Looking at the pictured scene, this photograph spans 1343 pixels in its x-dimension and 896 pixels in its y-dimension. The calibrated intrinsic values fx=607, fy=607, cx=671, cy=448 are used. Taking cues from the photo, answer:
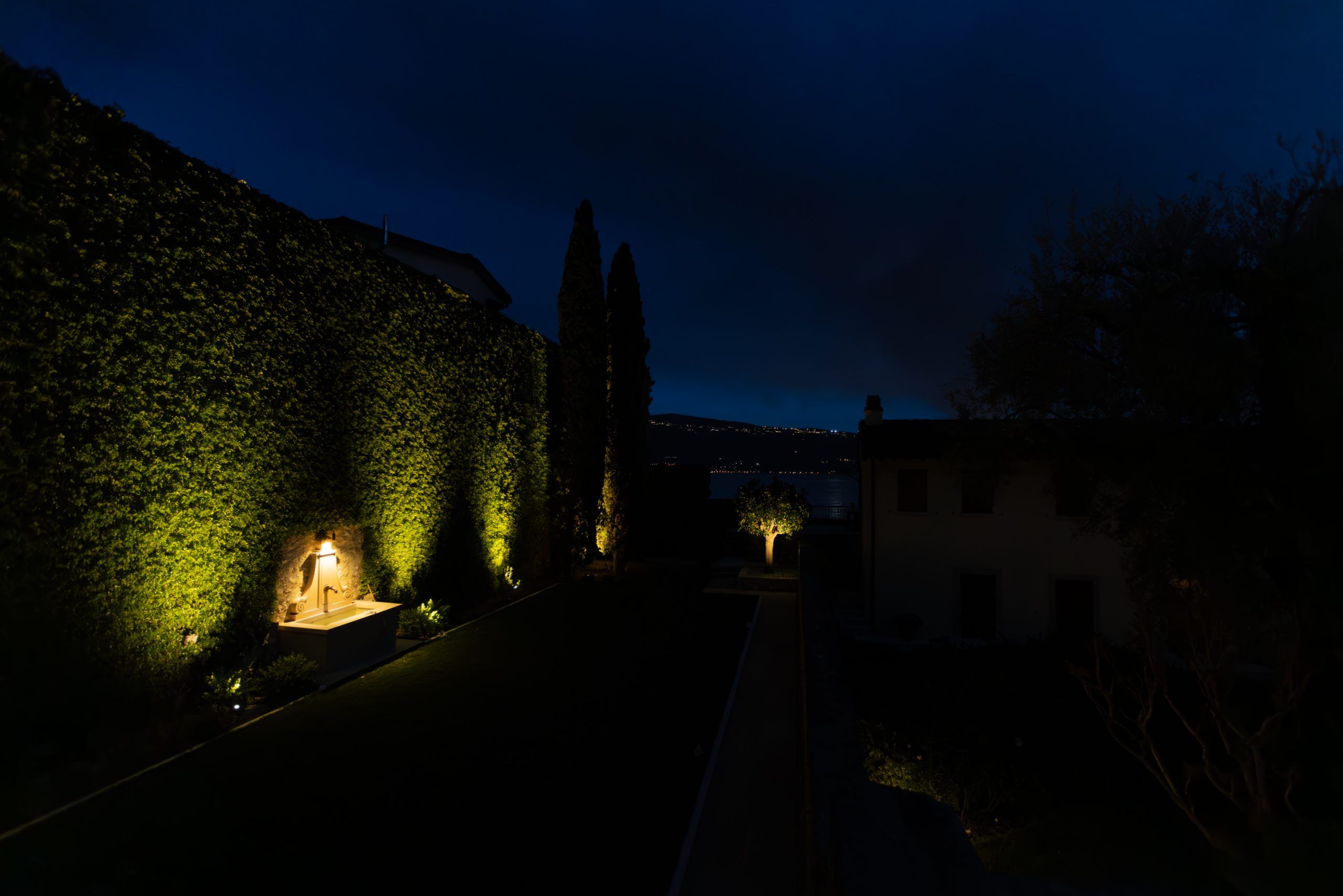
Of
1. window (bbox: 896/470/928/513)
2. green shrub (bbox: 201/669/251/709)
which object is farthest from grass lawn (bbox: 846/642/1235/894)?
green shrub (bbox: 201/669/251/709)

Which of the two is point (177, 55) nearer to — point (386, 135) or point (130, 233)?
point (130, 233)

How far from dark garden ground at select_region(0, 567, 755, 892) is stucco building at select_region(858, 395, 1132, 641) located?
22.4ft

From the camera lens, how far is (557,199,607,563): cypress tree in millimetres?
13992

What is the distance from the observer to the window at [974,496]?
1234 centimetres

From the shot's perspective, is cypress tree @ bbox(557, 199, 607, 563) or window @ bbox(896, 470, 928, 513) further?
cypress tree @ bbox(557, 199, 607, 563)

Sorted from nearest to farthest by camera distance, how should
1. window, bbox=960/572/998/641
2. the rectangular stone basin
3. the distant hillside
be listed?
the rectangular stone basin < window, bbox=960/572/998/641 < the distant hillside

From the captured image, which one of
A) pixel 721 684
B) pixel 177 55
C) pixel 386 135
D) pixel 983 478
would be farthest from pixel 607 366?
pixel 386 135

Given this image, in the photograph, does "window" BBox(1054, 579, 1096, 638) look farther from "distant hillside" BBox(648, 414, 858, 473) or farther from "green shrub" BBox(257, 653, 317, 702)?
"green shrub" BBox(257, 653, 317, 702)

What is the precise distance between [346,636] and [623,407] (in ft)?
31.4

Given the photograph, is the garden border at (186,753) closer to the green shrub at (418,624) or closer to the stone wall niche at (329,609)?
the green shrub at (418,624)

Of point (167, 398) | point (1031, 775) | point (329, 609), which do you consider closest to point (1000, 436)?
point (1031, 775)

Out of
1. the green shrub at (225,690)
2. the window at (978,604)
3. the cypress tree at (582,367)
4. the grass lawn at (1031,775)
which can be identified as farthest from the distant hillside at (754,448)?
the green shrub at (225,690)

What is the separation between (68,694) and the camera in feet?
15.7

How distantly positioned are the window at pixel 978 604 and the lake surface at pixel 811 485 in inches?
228
